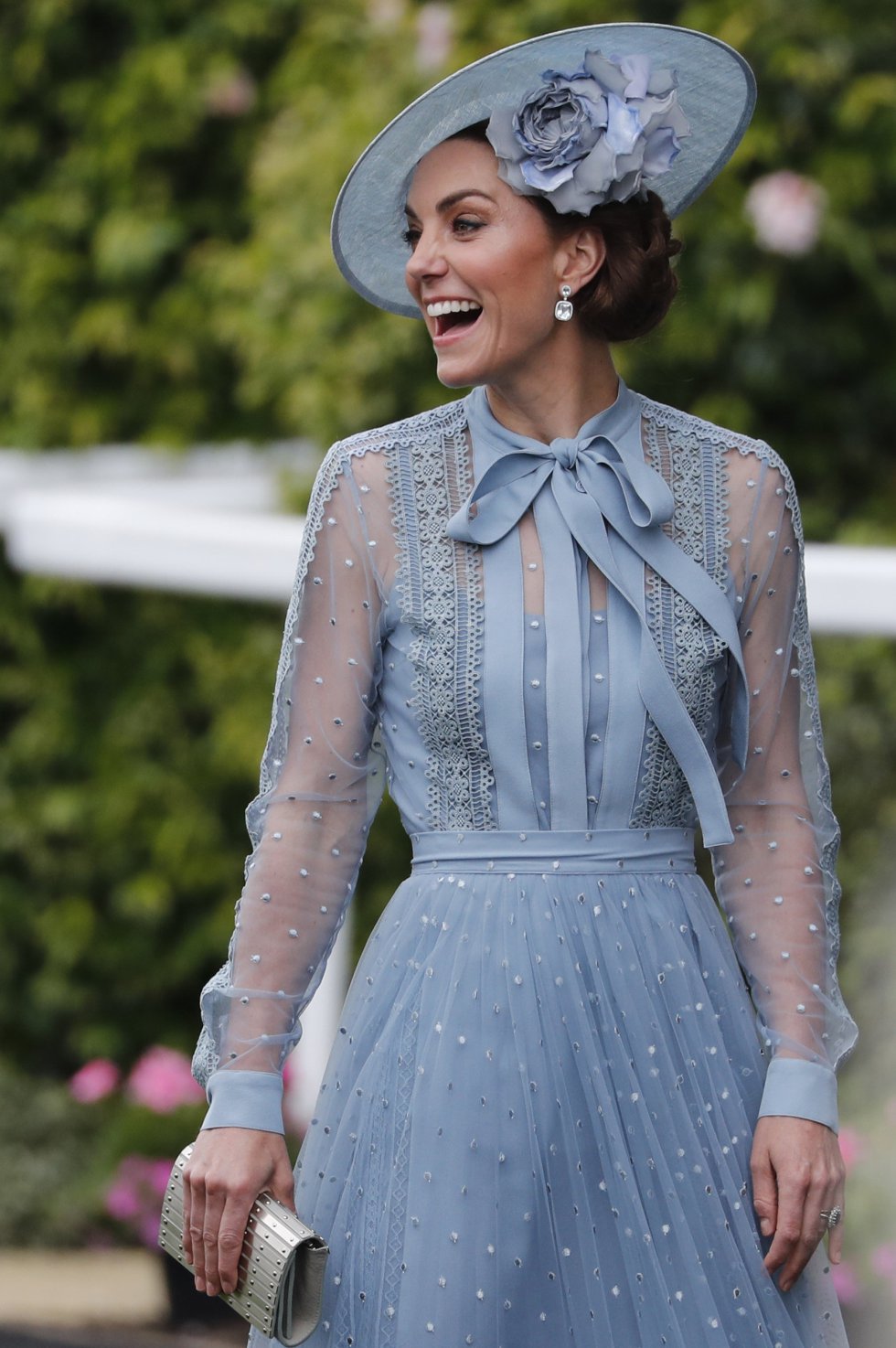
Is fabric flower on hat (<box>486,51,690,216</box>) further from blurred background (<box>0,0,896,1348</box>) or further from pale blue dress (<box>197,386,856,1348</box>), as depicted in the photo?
blurred background (<box>0,0,896,1348</box>)

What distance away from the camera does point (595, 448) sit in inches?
76.4

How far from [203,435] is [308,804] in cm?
378

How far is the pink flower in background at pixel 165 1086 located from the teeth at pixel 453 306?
Answer: 10.8ft

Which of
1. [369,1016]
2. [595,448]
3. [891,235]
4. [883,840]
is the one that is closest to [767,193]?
[891,235]

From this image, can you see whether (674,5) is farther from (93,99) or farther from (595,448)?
(595,448)

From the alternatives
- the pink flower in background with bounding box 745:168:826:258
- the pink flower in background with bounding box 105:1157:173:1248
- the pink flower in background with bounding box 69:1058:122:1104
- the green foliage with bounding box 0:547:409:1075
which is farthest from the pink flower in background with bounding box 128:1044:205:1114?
the pink flower in background with bounding box 745:168:826:258

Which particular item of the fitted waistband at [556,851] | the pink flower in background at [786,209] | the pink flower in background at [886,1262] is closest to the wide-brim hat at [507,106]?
the fitted waistband at [556,851]

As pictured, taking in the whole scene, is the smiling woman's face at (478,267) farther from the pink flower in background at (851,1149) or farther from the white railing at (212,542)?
the pink flower in background at (851,1149)

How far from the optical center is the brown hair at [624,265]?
192 centimetres

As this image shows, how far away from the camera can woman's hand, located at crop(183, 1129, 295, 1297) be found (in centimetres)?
177

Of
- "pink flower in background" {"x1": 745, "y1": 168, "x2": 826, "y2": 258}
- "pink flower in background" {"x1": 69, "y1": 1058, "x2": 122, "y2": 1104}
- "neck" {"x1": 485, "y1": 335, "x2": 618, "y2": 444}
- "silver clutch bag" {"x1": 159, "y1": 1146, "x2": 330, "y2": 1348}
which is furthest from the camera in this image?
"pink flower in background" {"x1": 69, "y1": 1058, "x2": 122, "y2": 1104}

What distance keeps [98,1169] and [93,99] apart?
2805mm


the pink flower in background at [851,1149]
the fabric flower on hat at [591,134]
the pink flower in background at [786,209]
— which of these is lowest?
the pink flower in background at [851,1149]

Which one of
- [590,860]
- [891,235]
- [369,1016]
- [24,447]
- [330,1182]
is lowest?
[330,1182]
